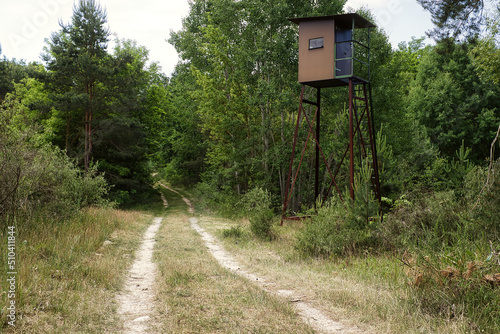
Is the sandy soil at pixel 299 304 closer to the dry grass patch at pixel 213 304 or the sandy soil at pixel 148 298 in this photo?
the sandy soil at pixel 148 298

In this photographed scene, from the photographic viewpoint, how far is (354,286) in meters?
6.41

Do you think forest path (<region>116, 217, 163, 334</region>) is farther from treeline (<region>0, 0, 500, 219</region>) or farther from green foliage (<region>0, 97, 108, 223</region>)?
treeline (<region>0, 0, 500, 219</region>)

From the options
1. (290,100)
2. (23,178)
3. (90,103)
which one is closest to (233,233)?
(23,178)

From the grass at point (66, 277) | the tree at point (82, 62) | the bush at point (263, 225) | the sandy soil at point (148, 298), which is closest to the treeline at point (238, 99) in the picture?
the tree at point (82, 62)

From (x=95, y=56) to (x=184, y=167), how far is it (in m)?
14.1

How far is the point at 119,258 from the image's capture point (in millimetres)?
9156

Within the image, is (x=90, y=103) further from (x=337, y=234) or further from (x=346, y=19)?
(x=337, y=234)

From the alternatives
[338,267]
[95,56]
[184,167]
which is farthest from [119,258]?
[184,167]

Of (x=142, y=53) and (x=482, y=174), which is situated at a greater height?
(x=142, y=53)

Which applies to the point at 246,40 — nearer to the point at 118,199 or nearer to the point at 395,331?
the point at 118,199

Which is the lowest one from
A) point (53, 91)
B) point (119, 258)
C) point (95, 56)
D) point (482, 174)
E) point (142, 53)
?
point (119, 258)

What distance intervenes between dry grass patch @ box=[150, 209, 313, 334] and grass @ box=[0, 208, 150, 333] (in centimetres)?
81

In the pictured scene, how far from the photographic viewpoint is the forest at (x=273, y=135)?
7.84 meters

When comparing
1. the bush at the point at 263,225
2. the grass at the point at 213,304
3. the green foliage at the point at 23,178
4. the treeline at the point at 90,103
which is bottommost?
the grass at the point at 213,304
